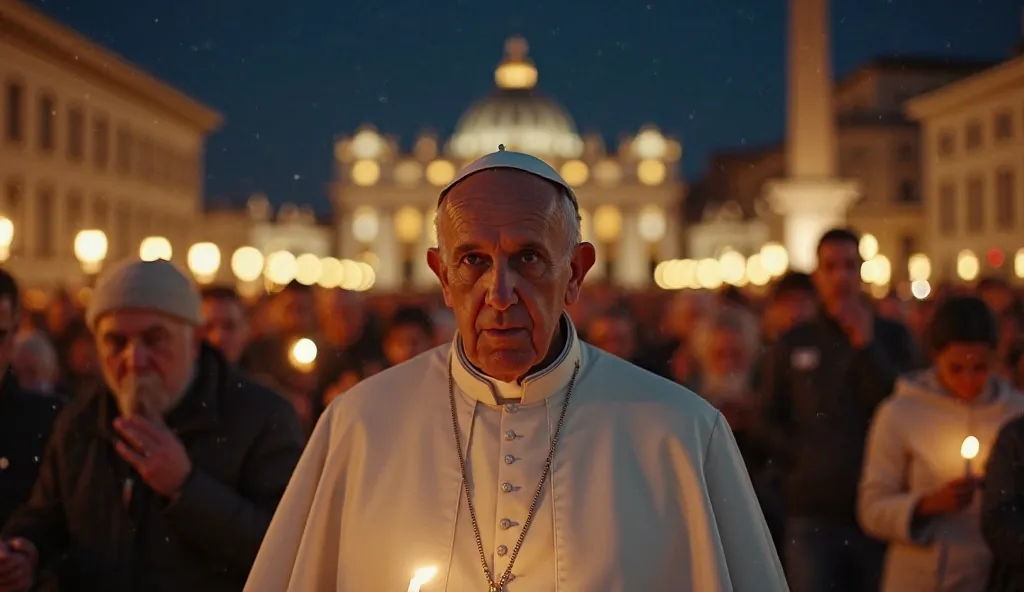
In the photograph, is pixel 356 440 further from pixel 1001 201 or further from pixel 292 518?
pixel 1001 201

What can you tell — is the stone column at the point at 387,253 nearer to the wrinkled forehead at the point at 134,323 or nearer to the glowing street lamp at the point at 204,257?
the glowing street lamp at the point at 204,257

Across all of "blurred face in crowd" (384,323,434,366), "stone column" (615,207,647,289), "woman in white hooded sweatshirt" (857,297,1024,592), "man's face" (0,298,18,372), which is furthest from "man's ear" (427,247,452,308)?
"stone column" (615,207,647,289)

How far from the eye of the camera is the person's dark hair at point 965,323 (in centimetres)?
431

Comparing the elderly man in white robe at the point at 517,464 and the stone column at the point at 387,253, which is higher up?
the stone column at the point at 387,253

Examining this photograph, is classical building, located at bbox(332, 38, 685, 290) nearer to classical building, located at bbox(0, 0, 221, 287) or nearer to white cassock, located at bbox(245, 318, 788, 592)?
classical building, located at bbox(0, 0, 221, 287)

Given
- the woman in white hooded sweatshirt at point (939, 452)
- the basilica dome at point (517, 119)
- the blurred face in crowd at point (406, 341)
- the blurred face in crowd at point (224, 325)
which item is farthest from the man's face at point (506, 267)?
the basilica dome at point (517, 119)

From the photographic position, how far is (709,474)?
2.53 meters

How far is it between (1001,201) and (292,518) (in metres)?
43.5

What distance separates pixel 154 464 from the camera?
3.32m

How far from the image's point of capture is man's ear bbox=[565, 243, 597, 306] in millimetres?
2564

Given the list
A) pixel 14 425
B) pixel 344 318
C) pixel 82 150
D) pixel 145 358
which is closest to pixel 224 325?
pixel 344 318

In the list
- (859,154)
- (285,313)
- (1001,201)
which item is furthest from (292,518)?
(859,154)

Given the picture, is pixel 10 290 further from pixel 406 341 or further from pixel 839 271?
pixel 839 271

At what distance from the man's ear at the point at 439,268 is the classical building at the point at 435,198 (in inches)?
3625
